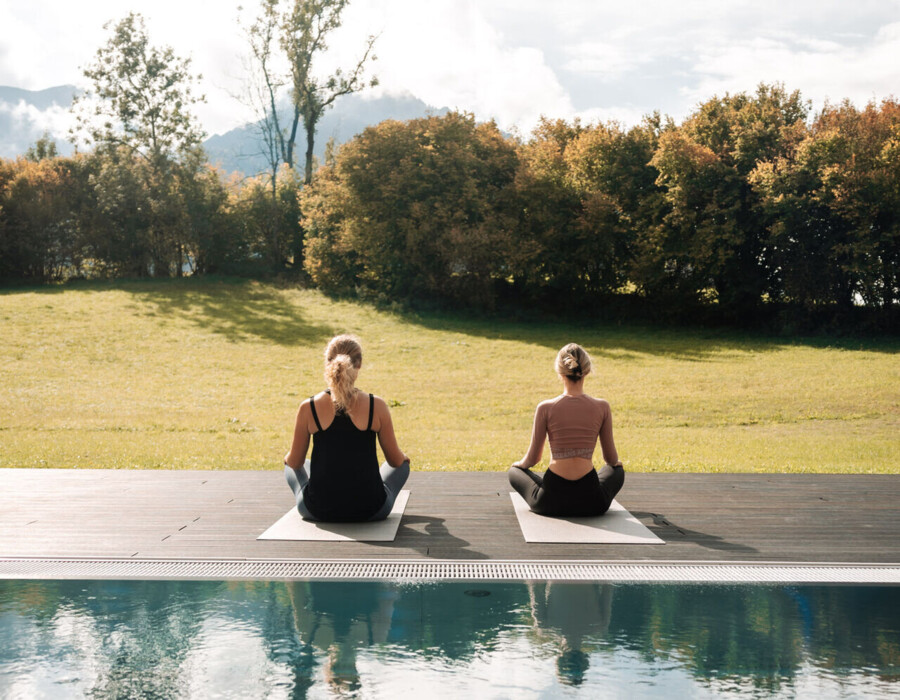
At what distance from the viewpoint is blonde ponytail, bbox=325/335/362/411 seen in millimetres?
5402

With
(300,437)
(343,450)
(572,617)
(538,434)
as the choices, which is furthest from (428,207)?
(572,617)

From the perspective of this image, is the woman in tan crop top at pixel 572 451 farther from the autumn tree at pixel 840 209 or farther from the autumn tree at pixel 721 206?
the autumn tree at pixel 721 206

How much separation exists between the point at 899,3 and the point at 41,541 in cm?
3114

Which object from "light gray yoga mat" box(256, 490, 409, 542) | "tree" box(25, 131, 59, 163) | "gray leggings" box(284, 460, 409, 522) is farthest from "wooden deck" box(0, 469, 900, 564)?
"tree" box(25, 131, 59, 163)

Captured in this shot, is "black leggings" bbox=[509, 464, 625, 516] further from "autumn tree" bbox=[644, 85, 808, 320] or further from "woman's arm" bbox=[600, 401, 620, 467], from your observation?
"autumn tree" bbox=[644, 85, 808, 320]

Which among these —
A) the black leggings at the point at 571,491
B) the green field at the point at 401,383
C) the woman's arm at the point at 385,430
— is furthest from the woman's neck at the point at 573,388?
the green field at the point at 401,383

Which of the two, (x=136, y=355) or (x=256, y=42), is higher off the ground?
(x=256, y=42)

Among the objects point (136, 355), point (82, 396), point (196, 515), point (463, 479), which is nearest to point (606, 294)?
point (136, 355)

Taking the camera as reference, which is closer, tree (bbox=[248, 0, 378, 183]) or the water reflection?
the water reflection

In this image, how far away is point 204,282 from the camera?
3919 cm

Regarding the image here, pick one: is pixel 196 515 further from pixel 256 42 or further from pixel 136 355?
pixel 256 42

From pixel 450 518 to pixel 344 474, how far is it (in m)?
1.00

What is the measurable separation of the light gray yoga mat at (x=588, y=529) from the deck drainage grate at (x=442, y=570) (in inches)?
21.4

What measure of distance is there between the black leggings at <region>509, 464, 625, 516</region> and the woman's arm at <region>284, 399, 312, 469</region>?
172 centimetres
